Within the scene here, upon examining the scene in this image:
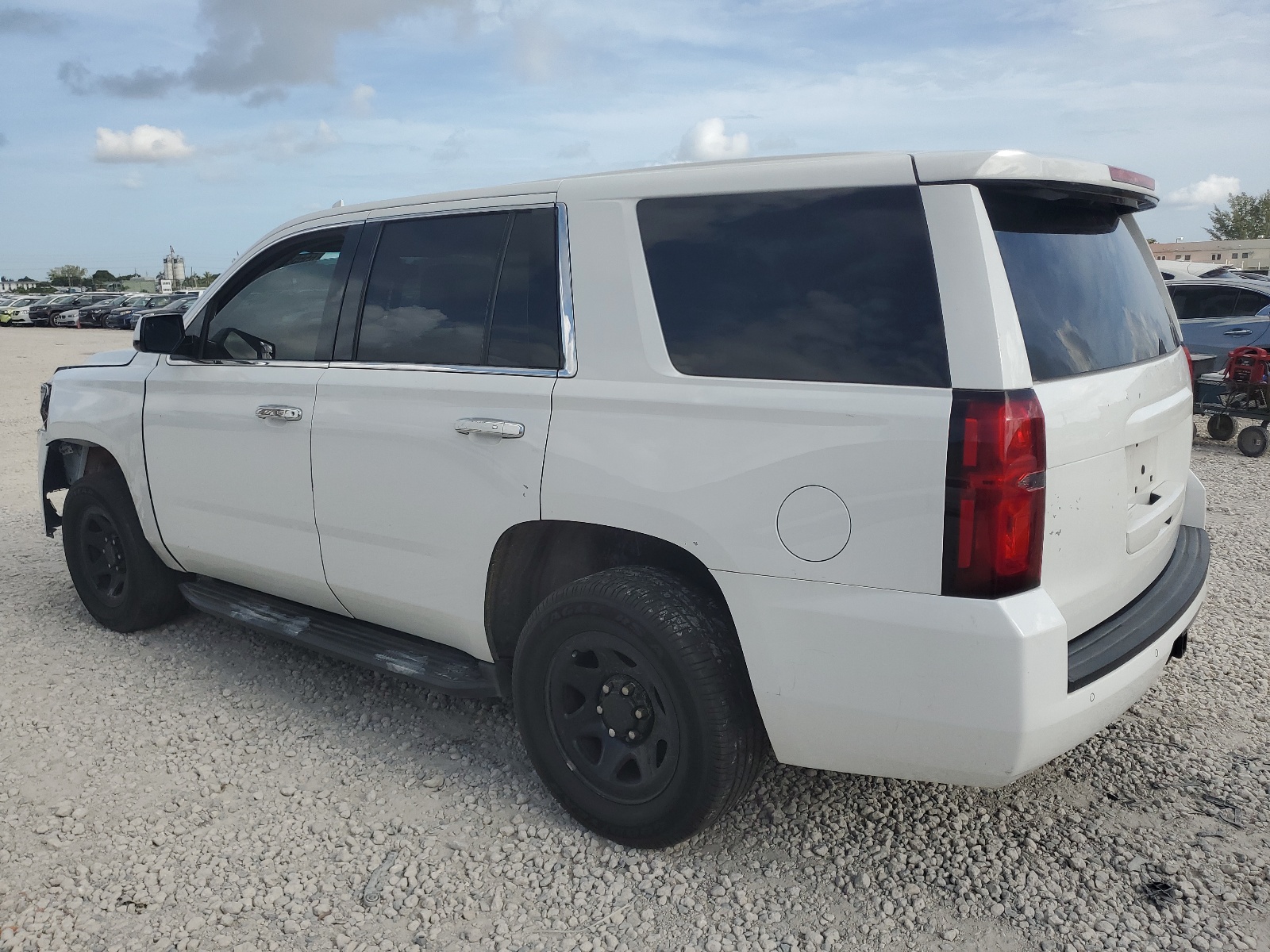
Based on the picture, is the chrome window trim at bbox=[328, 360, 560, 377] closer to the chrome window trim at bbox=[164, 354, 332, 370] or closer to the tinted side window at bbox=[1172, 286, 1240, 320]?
the chrome window trim at bbox=[164, 354, 332, 370]

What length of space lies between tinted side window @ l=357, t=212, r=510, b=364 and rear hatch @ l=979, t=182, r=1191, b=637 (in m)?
1.60

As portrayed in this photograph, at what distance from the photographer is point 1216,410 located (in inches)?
398

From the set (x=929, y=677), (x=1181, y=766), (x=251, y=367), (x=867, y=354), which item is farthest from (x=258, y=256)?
(x=1181, y=766)

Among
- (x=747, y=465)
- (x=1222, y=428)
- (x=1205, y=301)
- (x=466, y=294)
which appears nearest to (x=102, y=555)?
(x=466, y=294)

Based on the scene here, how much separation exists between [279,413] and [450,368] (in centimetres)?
84

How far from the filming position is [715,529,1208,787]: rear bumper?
228 centimetres

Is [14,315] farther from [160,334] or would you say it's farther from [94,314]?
[160,334]

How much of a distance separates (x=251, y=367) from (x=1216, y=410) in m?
9.75

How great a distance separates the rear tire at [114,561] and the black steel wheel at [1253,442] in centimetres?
984

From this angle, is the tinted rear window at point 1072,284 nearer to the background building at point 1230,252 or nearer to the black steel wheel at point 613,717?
→ the black steel wheel at point 613,717

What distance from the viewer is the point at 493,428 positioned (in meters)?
2.99

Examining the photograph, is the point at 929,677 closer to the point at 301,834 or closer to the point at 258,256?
the point at 301,834

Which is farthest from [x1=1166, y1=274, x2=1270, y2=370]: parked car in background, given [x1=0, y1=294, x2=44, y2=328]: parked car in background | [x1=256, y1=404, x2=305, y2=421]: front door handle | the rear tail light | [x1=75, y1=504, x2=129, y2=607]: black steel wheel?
[x1=0, y1=294, x2=44, y2=328]: parked car in background

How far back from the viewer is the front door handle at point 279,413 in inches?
142
